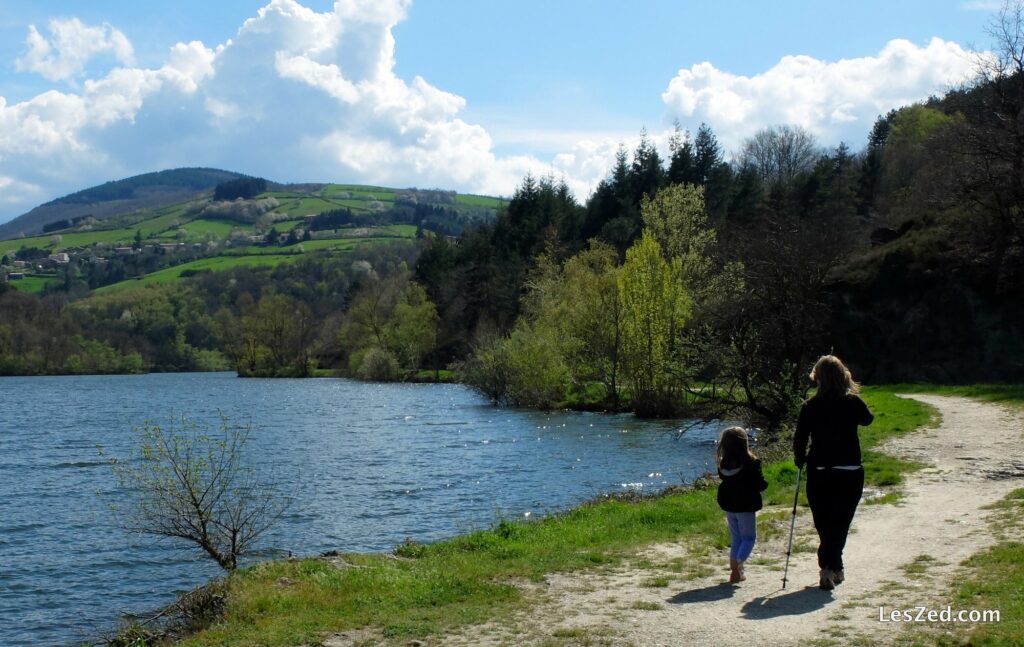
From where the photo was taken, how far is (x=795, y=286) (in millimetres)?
32000

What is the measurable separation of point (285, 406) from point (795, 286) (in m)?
40.3

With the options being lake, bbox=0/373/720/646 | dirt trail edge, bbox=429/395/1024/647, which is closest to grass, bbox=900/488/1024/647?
dirt trail edge, bbox=429/395/1024/647

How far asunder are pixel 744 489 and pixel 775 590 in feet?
4.14

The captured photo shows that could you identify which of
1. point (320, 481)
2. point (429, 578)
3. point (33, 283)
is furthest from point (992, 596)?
point (33, 283)

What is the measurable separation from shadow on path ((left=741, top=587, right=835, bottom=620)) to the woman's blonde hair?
2.25 m

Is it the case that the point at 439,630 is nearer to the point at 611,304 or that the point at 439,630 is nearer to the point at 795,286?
the point at 795,286

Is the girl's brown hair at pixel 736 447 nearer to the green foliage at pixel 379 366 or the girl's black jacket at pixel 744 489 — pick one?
the girl's black jacket at pixel 744 489

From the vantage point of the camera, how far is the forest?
3247cm

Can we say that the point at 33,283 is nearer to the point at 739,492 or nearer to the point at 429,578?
the point at 429,578

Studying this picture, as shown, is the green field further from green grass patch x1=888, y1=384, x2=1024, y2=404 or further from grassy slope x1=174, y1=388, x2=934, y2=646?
grassy slope x1=174, y1=388, x2=934, y2=646

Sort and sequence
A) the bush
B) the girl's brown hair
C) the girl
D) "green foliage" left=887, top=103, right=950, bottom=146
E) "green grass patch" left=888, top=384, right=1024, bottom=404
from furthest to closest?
1. the bush
2. "green foliage" left=887, top=103, right=950, bottom=146
3. "green grass patch" left=888, top=384, right=1024, bottom=404
4. the girl's brown hair
5. the girl

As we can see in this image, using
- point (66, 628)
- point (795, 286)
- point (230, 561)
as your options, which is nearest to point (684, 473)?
point (795, 286)

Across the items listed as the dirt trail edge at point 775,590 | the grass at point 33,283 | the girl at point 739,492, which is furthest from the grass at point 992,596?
the grass at point 33,283

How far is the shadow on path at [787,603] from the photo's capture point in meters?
8.82
